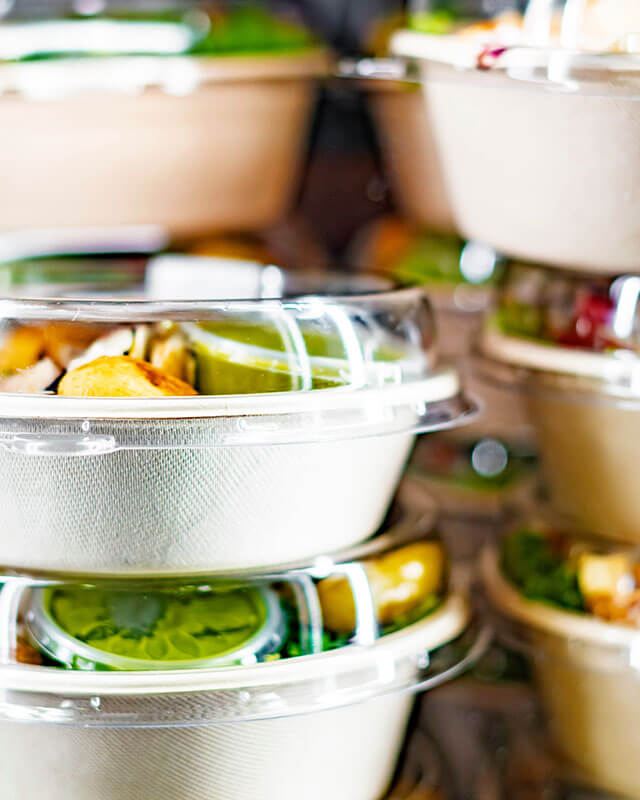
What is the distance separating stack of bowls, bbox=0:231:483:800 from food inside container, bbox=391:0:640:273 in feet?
0.61

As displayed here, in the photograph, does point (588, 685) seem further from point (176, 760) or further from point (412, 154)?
point (412, 154)

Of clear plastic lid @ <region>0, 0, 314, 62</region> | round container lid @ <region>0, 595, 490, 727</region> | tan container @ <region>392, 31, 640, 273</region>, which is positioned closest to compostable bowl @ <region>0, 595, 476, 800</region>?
round container lid @ <region>0, 595, 490, 727</region>

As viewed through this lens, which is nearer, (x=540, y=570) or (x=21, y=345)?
(x=21, y=345)

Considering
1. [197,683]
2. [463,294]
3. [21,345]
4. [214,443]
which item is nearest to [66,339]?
[21,345]

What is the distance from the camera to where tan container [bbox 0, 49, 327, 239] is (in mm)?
1001

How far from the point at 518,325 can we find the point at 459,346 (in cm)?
25

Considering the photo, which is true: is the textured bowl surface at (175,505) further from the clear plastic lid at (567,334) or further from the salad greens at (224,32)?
the salad greens at (224,32)

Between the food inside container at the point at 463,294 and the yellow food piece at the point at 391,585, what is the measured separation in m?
0.37

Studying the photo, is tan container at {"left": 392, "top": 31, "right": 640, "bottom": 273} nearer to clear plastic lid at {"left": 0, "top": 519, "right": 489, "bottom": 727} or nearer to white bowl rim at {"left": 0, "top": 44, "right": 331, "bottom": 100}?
white bowl rim at {"left": 0, "top": 44, "right": 331, "bottom": 100}

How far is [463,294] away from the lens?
123 centimetres

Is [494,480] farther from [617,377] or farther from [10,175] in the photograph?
[10,175]

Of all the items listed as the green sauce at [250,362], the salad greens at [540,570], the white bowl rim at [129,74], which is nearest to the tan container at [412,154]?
the white bowl rim at [129,74]

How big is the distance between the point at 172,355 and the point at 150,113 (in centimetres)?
39

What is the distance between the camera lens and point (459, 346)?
1.25 meters
